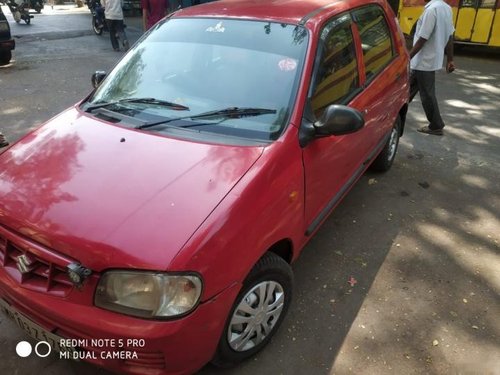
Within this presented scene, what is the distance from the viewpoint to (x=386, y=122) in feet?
13.5

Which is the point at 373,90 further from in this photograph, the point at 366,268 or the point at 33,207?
the point at 33,207

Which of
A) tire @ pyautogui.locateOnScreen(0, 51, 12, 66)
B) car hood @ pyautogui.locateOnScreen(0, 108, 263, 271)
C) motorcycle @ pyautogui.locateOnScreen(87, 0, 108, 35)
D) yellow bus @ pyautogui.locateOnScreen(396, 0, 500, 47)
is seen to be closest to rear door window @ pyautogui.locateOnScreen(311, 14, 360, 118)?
car hood @ pyautogui.locateOnScreen(0, 108, 263, 271)

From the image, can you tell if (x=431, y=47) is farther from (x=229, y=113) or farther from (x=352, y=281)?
(x=229, y=113)

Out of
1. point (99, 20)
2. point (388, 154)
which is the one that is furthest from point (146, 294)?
point (99, 20)

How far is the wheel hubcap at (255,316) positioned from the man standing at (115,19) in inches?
395

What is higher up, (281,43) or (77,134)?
(281,43)

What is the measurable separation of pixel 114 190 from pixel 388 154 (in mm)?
3319

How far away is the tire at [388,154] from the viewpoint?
4.57 metres

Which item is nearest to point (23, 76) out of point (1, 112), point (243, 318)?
point (1, 112)

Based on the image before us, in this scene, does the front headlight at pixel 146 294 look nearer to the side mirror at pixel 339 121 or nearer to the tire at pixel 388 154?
the side mirror at pixel 339 121

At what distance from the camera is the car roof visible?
2.99 metres

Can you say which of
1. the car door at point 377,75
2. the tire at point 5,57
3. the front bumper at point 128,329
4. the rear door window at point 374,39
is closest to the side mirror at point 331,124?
the car door at point 377,75

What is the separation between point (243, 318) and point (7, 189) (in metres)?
1.37

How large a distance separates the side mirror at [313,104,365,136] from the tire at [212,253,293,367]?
79 centimetres
